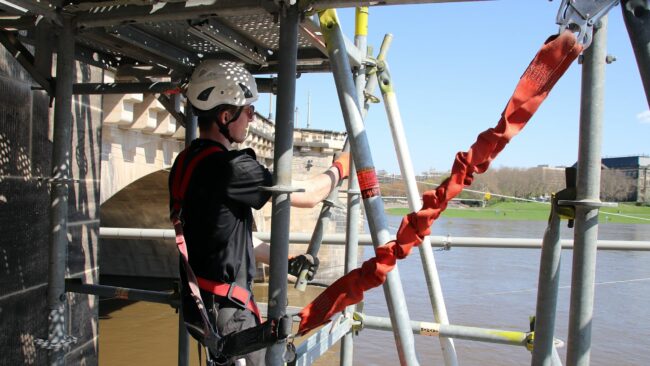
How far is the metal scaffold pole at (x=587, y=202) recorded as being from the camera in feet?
6.30

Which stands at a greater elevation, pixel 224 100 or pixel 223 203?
pixel 224 100

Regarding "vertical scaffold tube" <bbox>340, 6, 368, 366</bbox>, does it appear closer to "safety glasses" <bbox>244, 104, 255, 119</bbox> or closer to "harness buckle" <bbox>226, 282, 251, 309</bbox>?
"safety glasses" <bbox>244, 104, 255, 119</bbox>

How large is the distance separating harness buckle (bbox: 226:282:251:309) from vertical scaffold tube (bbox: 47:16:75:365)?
1.13 metres

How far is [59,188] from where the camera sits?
2961 mm

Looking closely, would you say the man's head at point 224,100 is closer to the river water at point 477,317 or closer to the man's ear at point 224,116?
the man's ear at point 224,116

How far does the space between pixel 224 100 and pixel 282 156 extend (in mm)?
446

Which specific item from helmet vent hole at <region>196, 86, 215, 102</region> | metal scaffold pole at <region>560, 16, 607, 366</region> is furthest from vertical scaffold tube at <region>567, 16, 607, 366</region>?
helmet vent hole at <region>196, 86, 215, 102</region>

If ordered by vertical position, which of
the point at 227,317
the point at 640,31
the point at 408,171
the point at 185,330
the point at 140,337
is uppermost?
the point at 640,31

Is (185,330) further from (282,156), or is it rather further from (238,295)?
(282,156)

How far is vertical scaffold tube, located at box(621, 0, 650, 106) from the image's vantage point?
1.61 metres

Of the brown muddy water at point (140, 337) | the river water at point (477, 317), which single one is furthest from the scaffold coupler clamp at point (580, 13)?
the brown muddy water at point (140, 337)

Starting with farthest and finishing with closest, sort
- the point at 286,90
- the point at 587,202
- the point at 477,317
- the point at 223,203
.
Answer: the point at 477,317 < the point at 223,203 < the point at 286,90 < the point at 587,202

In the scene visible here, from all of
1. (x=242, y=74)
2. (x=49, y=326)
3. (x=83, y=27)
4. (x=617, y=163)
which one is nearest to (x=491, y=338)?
(x=242, y=74)

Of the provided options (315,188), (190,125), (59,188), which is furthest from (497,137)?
(190,125)
